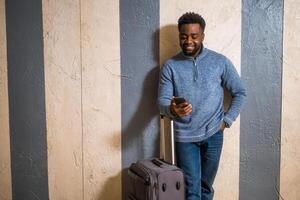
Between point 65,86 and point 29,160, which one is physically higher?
point 65,86

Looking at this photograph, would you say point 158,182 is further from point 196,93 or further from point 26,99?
point 26,99

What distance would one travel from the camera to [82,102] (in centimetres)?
212

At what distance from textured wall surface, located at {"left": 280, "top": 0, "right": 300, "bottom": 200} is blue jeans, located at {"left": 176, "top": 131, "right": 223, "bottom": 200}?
1.71 feet

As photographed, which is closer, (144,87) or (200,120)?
(200,120)

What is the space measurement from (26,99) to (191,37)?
1.18 m

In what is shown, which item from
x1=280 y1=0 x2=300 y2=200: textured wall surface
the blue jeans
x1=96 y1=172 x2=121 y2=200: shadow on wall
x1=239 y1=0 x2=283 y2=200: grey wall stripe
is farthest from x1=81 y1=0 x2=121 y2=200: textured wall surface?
x1=280 y1=0 x2=300 y2=200: textured wall surface

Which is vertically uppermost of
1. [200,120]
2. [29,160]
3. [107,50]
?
[107,50]

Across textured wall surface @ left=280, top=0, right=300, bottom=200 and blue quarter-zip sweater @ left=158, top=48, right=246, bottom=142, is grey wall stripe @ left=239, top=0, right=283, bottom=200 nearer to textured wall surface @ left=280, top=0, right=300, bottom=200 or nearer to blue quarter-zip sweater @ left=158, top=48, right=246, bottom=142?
textured wall surface @ left=280, top=0, right=300, bottom=200

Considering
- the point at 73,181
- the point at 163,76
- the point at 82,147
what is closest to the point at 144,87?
the point at 163,76

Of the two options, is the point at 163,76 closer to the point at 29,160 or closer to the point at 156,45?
the point at 156,45

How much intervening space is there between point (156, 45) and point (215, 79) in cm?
47

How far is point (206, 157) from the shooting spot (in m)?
1.98

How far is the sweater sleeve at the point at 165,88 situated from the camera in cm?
187

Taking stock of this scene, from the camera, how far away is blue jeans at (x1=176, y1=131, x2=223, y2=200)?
1.90 metres
